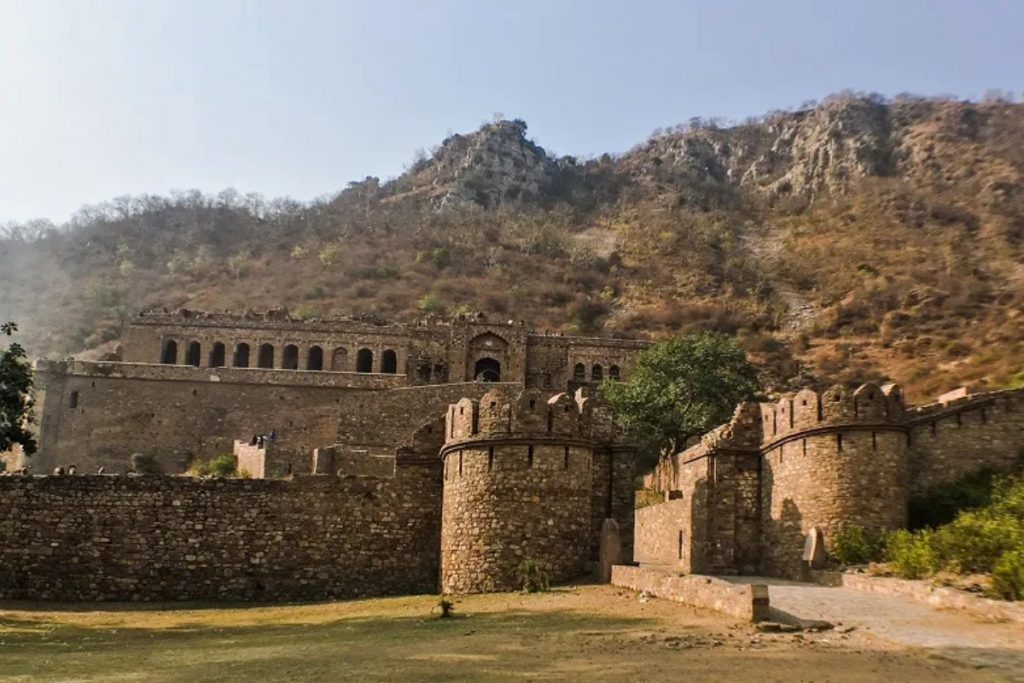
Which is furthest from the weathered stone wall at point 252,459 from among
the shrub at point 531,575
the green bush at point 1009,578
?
the green bush at point 1009,578

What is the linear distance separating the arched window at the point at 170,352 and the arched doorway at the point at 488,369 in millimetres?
16761

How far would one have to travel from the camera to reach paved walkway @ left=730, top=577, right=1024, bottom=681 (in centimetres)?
1159

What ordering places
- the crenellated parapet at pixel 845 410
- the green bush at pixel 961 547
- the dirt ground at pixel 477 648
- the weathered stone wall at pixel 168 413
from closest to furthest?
the dirt ground at pixel 477 648
the green bush at pixel 961 547
the crenellated parapet at pixel 845 410
the weathered stone wall at pixel 168 413

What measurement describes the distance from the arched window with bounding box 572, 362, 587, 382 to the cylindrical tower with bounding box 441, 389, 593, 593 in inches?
1598

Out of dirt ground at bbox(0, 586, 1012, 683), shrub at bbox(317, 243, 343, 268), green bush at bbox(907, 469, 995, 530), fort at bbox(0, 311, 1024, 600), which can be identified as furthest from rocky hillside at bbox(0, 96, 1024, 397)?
dirt ground at bbox(0, 586, 1012, 683)

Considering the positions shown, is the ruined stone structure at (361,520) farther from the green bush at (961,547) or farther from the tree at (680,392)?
the tree at (680,392)

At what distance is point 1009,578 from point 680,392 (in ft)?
90.8

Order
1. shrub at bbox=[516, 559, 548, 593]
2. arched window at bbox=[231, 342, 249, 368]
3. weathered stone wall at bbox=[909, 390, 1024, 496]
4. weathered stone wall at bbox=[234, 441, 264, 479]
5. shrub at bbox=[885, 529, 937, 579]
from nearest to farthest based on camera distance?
shrub at bbox=[885, 529, 937, 579] < shrub at bbox=[516, 559, 548, 593] < weathered stone wall at bbox=[909, 390, 1024, 496] < weathered stone wall at bbox=[234, 441, 264, 479] < arched window at bbox=[231, 342, 249, 368]

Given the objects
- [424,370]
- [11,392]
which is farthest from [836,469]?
[424,370]

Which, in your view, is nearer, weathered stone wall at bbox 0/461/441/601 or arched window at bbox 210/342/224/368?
weathered stone wall at bbox 0/461/441/601

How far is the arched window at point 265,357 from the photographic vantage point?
196 ft

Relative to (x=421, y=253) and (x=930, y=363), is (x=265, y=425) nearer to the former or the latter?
(x=930, y=363)

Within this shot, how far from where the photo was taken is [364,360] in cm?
6028

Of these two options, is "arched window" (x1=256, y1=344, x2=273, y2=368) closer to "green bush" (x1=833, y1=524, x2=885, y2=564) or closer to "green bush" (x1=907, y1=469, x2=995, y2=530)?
"green bush" (x1=907, y1=469, x2=995, y2=530)
